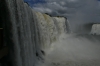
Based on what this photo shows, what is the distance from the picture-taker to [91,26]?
33.0 m

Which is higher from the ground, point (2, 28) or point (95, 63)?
point (2, 28)

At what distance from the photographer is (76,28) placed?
3200cm

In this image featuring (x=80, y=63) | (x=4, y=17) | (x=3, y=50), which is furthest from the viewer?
(x=80, y=63)

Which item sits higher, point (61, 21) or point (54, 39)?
point (61, 21)

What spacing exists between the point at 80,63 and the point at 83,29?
1013 inches

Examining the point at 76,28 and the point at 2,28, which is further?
the point at 76,28

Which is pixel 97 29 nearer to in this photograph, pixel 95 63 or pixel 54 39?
pixel 54 39

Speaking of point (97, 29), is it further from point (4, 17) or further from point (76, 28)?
point (4, 17)

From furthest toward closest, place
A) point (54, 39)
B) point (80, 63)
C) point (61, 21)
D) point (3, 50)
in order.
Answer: point (61, 21), point (54, 39), point (80, 63), point (3, 50)

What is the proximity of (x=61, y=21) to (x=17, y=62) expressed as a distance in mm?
12969

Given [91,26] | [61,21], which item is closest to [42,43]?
[61,21]

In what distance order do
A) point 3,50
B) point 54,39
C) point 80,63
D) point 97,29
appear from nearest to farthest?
point 3,50 < point 80,63 < point 54,39 < point 97,29

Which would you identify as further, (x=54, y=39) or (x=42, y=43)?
(x=54, y=39)

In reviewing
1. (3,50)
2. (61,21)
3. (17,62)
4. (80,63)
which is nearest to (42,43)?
(80,63)
